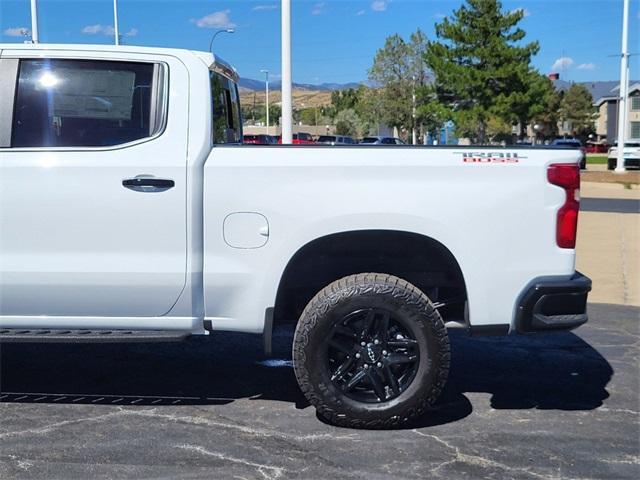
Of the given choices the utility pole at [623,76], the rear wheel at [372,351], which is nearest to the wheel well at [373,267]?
the rear wheel at [372,351]

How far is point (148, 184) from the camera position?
13.9ft

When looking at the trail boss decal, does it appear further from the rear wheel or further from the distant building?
the distant building

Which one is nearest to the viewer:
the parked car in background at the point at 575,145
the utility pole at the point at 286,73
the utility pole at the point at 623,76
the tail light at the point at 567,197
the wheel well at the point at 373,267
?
the tail light at the point at 567,197

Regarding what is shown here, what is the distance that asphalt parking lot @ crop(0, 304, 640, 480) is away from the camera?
3.90m

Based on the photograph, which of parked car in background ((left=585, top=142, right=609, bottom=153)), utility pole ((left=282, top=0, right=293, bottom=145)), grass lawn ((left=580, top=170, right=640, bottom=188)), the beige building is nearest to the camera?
utility pole ((left=282, top=0, right=293, bottom=145))

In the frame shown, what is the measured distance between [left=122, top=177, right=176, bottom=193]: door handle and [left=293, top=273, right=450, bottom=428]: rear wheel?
1.04m

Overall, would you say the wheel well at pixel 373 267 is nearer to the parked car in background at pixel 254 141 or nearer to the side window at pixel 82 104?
the parked car in background at pixel 254 141

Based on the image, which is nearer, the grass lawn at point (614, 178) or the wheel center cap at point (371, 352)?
the wheel center cap at point (371, 352)

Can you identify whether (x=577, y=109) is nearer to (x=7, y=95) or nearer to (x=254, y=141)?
(x=254, y=141)

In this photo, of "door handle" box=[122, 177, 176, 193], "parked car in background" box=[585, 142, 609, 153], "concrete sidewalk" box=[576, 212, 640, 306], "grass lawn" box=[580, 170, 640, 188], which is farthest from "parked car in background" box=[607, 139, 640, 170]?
"parked car in background" box=[585, 142, 609, 153]

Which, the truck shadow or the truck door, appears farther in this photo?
the truck shadow

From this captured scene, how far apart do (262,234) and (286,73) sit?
26.2ft

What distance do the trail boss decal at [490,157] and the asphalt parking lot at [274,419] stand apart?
5.02 ft

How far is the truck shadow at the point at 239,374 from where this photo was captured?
4.93 meters
